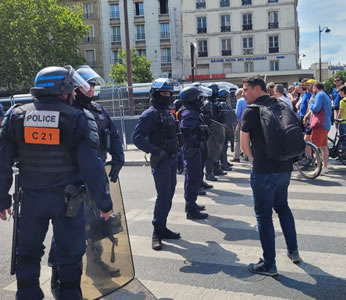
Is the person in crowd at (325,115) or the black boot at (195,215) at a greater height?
the person in crowd at (325,115)

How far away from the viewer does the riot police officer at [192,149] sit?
Answer: 591 centimetres

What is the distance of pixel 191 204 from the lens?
5.95m

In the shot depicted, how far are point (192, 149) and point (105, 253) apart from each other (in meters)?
2.58

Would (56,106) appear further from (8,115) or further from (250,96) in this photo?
(250,96)

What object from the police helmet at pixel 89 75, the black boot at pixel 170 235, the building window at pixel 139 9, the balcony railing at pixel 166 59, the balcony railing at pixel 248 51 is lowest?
the black boot at pixel 170 235

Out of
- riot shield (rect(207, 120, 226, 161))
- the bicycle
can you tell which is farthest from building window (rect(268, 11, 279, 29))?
riot shield (rect(207, 120, 226, 161))

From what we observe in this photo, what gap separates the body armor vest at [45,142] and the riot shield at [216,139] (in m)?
4.42

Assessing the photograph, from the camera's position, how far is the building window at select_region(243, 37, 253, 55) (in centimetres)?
4850

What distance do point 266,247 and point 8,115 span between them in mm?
2528

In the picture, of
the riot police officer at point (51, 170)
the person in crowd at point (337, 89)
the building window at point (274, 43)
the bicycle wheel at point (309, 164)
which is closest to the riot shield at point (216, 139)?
the bicycle wheel at point (309, 164)

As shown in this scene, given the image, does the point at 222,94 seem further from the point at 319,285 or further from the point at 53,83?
the point at 53,83

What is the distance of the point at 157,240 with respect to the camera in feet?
16.0

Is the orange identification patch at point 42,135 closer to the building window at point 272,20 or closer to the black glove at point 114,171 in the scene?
the black glove at point 114,171

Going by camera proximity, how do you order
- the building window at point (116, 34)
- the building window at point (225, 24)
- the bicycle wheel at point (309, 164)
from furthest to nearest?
the building window at point (116, 34)
the building window at point (225, 24)
the bicycle wheel at point (309, 164)
